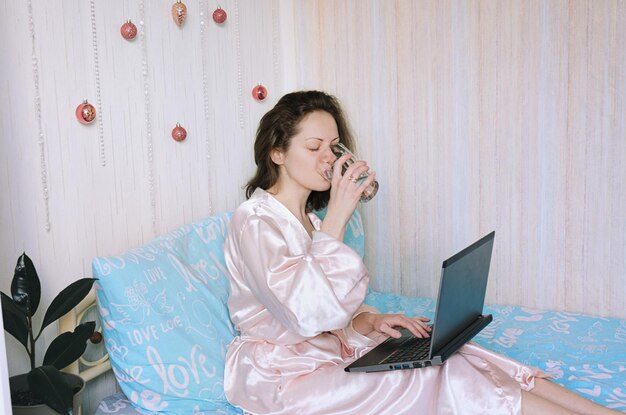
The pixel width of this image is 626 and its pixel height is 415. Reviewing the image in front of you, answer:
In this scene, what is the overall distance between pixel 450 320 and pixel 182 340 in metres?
0.60

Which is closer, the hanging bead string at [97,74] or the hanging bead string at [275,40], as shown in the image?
the hanging bead string at [97,74]

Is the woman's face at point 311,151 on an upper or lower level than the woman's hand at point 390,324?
upper

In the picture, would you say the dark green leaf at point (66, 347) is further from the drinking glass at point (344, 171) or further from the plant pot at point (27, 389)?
the drinking glass at point (344, 171)

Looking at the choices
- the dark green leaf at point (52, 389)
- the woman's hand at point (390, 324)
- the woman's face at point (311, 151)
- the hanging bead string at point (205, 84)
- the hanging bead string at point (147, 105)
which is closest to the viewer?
the dark green leaf at point (52, 389)

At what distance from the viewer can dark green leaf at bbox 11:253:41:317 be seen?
1231 millimetres

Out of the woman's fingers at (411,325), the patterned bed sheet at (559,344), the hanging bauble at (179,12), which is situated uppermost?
the hanging bauble at (179,12)

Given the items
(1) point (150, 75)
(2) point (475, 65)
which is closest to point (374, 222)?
(2) point (475, 65)

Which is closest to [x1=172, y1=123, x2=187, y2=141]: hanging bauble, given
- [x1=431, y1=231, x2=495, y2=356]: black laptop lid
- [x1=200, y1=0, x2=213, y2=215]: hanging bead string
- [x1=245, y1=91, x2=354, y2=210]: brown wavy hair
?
[x1=200, y1=0, x2=213, y2=215]: hanging bead string

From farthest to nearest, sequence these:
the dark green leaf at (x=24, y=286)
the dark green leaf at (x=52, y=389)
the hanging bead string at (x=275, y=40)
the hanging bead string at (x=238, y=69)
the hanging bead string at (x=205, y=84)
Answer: the hanging bead string at (x=275, y=40) → the hanging bead string at (x=238, y=69) → the hanging bead string at (x=205, y=84) → the dark green leaf at (x=24, y=286) → the dark green leaf at (x=52, y=389)

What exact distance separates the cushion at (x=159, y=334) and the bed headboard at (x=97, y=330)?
0.09 meters

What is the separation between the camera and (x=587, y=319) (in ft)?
6.15

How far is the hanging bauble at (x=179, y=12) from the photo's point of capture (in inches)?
70.6

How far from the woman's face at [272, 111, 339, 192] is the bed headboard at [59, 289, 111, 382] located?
58cm

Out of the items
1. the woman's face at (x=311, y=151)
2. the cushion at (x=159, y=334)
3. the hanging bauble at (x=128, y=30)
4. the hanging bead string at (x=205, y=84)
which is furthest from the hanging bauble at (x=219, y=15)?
the cushion at (x=159, y=334)
